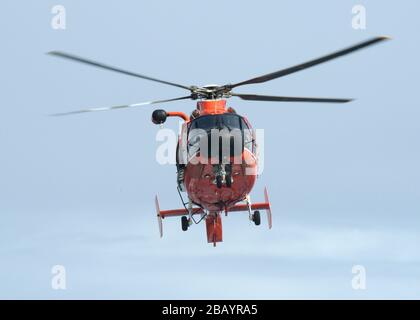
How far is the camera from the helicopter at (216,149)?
1226 inches

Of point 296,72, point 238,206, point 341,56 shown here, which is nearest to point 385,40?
point 341,56

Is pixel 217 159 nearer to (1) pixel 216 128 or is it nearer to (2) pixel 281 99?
(1) pixel 216 128

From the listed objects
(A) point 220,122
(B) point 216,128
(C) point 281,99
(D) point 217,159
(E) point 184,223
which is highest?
(C) point 281,99

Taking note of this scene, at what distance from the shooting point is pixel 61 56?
26250 millimetres

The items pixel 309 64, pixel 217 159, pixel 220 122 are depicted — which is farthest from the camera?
pixel 220 122

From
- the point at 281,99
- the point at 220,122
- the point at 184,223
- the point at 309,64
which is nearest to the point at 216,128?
the point at 220,122

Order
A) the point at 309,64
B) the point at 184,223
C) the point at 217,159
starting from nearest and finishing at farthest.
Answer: the point at 309,64, the point at 217,159, the point at 184,223

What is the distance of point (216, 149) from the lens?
Answer: 31.1 meters

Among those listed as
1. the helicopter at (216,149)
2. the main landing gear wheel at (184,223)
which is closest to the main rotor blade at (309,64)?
the helicopter at (216,149)

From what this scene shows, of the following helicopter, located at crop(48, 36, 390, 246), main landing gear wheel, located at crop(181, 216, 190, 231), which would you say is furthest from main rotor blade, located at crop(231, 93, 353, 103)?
main landing gear wheel, located at crop(181, 216, 190, 231)

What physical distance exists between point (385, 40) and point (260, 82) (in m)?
7.90

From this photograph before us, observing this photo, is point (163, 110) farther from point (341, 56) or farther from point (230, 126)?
point (341, 56)

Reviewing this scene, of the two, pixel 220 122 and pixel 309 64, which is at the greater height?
pixel 309 64

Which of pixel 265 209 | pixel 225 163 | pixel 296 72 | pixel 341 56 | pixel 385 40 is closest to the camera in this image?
pixel 385 40
